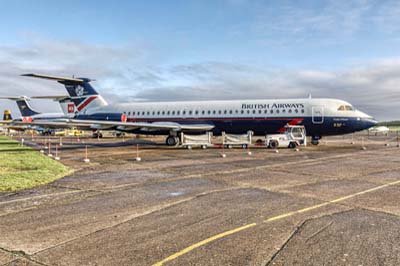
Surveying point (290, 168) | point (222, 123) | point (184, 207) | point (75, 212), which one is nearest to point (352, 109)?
point (222, 123)

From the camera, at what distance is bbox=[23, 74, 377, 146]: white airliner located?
25984 mm

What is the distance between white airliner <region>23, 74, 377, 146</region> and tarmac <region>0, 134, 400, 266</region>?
15.8 m

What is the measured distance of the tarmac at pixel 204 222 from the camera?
4.54 m

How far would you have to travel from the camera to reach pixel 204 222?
6.12m

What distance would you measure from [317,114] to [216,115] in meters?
8.27

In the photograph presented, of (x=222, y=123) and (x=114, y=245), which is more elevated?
(x=222, y=123)

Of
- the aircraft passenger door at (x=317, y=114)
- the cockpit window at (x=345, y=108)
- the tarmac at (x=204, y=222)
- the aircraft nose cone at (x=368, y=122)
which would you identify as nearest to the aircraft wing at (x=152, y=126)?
the aircraft passenger door at (x=317, y=114)

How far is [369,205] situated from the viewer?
7410mm

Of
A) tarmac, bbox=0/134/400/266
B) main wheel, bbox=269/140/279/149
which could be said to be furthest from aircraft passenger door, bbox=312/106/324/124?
tarmac, bbox=0/134/400/266

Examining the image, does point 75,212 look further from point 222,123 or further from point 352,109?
point 352,109

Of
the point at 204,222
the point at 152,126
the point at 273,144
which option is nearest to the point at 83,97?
the point at 152,126

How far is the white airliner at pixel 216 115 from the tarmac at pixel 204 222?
1585cm

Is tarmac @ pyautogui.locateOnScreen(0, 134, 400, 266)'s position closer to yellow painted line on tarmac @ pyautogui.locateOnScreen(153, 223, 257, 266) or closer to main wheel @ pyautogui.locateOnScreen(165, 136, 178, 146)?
yellow painted line on tarmac @ pyautogui.locateOnScreen(153, 223, 257, 266)

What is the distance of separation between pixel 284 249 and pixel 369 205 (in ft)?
12.3
